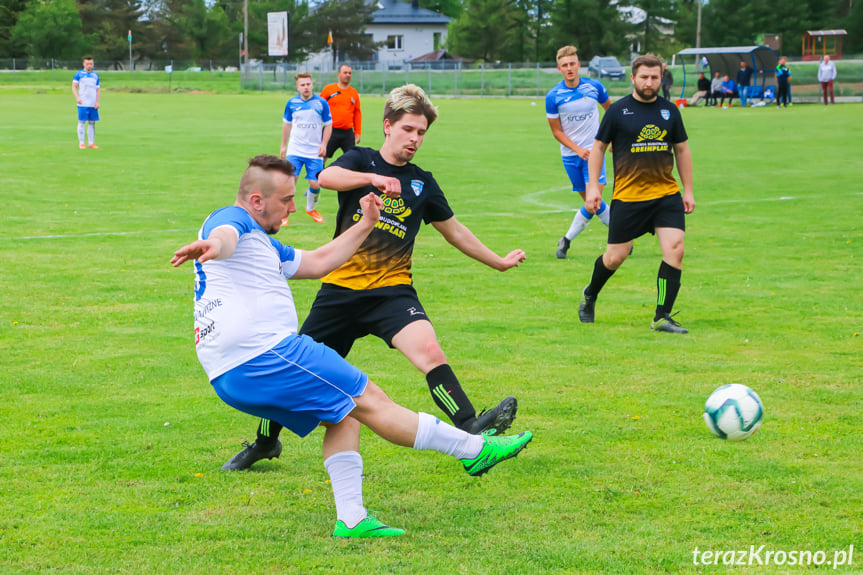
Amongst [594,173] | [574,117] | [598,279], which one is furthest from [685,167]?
[574,117]

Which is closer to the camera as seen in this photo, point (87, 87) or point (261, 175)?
point (261, 175)

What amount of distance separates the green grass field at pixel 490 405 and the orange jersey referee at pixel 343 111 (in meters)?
2.35

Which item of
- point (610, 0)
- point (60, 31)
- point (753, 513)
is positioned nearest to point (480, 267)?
point (753, 513)

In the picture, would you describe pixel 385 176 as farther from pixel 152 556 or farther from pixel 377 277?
pixel 152 556

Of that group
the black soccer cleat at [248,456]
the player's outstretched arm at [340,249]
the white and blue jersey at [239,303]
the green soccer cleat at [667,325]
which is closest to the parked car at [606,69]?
the green soccer cleat at [667,325]

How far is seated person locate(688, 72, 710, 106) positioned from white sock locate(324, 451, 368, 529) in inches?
1814

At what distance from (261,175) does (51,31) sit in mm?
95694

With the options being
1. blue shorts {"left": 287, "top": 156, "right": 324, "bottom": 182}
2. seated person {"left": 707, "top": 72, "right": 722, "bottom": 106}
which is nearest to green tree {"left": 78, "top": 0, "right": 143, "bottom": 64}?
seated person {"left": 707, "top": 72, "right": 722, "bottom": 106}

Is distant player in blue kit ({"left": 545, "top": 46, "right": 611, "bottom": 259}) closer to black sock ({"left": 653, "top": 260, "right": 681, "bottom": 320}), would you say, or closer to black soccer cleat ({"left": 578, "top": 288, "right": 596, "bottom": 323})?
black soccer cleat ({"left": 578, "top": 288, "right": 596, "bottom": 323})

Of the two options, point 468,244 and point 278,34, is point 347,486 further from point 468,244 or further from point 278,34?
point 278,34

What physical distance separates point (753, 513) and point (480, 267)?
23.6ft

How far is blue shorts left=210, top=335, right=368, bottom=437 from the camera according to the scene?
4.08 meters

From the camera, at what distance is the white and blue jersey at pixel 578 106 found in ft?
40.1

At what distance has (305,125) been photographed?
15555 mm
